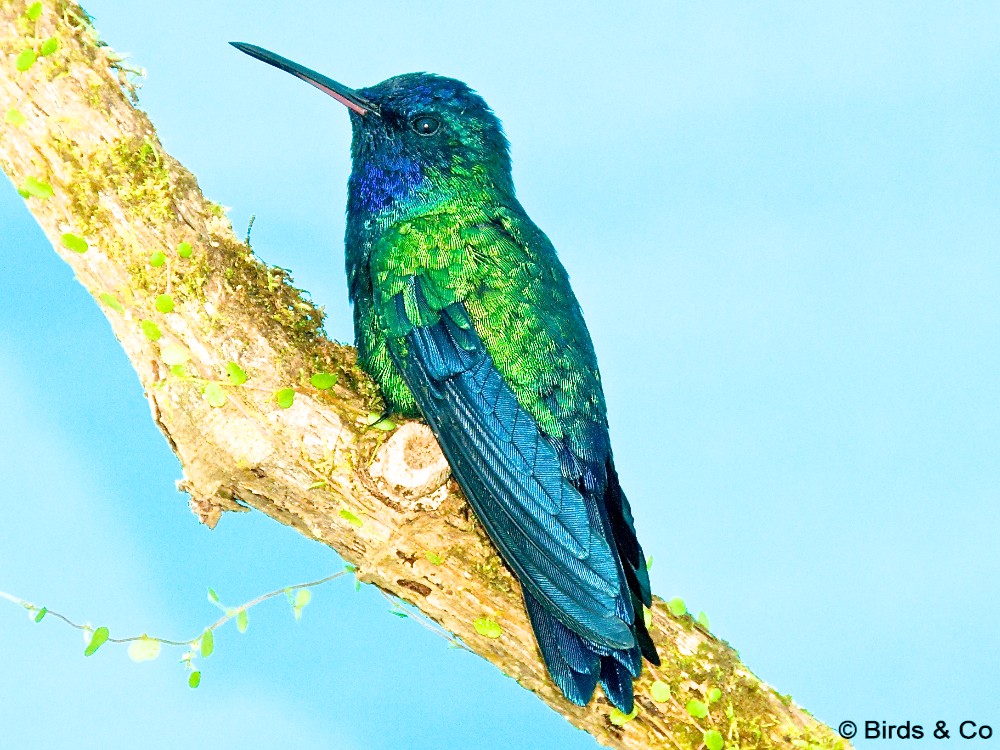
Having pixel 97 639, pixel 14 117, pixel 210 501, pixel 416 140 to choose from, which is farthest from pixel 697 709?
pixel 14 117

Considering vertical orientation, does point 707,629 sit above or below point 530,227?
below

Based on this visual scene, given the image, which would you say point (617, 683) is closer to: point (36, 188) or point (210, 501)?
point (210, 501)

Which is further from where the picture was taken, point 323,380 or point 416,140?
point 416,140

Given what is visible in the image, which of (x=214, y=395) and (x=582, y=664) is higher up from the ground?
(x=214, y=395)

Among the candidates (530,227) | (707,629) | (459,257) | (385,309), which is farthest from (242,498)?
(707,629)

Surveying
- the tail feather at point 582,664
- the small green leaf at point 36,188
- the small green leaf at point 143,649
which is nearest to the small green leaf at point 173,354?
the small green leaf at point 36,188

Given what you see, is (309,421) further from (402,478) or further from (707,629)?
(707,629)

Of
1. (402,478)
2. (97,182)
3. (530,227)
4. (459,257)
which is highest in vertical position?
(530,227)
